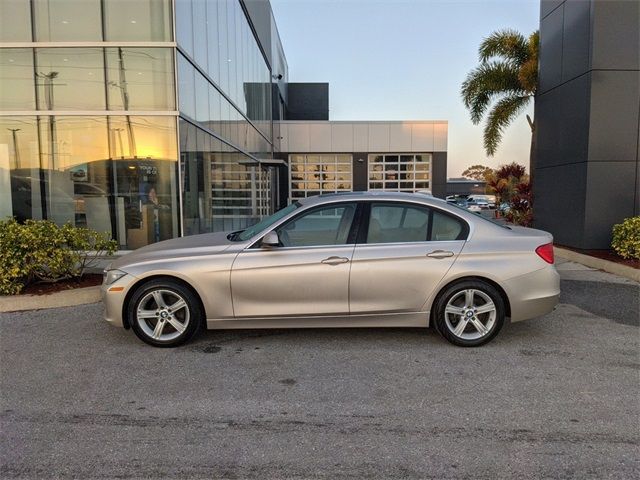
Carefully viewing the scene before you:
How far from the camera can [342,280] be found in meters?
4.79

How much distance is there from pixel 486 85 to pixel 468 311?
1944 centimetres

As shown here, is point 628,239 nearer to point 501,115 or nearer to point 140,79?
point 140,79

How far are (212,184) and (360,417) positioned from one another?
35.0ft

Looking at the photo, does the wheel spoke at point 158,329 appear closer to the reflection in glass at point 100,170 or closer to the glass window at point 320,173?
the reflection in glass at point 100,170

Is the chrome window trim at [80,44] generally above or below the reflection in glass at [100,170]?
above

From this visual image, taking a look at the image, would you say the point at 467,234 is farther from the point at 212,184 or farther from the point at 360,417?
the point at 212,184

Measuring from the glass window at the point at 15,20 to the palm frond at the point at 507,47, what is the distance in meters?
18.3

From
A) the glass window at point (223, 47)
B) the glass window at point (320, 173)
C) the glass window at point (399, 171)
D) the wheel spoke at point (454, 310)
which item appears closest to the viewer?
the wheel spoke at point (454, 310)

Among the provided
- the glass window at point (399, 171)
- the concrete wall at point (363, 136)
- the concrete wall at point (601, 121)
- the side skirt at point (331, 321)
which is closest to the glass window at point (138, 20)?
the side skirt at point (331, 321)

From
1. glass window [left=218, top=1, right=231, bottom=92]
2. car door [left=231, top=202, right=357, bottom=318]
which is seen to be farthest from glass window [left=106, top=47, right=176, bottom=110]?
car door [left=231, top=202, right=357, bottom=318]

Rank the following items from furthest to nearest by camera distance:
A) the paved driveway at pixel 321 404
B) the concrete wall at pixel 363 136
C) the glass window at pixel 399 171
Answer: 1. the glass window at pixel 399 171
2. the concrete wall at pixel 363 136
3. the paved driveway at pixel 321 404

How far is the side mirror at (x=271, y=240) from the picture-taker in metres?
4.78

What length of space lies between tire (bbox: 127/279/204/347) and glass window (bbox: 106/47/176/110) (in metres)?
6.51

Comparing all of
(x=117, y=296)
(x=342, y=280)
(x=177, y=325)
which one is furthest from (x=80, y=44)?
(x=342, y=280)
